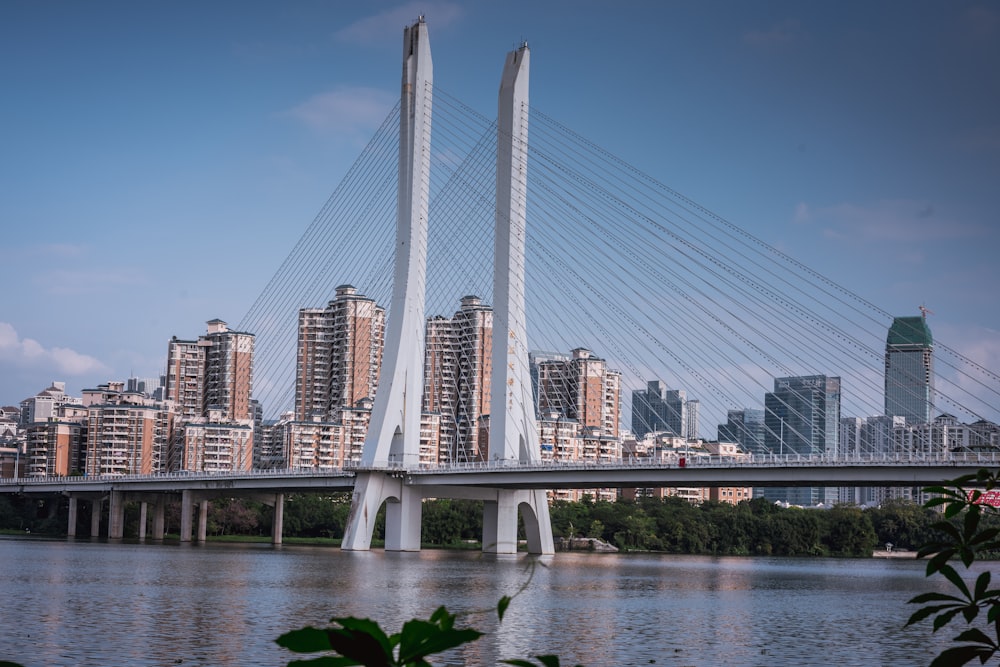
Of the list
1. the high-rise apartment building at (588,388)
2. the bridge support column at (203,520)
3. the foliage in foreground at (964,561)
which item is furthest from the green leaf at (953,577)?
the high-rise apartment building at (588,388)

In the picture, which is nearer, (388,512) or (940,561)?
(940,561)

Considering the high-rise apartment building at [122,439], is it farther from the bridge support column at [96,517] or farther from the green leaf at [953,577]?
the green leaf at [953,577]

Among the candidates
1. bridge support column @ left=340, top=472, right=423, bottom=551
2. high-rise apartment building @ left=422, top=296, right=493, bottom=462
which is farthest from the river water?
high-rise apartment building @ left=422, top=296, right=493, bottom=462

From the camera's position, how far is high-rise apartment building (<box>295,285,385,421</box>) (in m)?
108

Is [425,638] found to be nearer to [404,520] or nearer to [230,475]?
[404,520]

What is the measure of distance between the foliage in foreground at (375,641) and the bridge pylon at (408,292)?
48.8m

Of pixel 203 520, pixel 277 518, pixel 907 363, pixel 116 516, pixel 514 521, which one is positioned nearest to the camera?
pixel 907 363

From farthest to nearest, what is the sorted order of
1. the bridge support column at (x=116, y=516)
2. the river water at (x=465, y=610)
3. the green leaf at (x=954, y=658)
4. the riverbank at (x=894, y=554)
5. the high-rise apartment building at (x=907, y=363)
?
the riverbank at (x=894, y=554), the bridge support column at (x=116, y=516), the high-rise apartment building at (x=907, y=363), the river water at (x=465, y=610), the green leaf at (x=954, y=658)

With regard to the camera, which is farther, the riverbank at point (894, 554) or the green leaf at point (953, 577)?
the riverbank at point (894, 554)

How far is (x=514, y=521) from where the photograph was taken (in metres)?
61.4

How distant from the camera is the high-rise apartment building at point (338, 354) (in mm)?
108188

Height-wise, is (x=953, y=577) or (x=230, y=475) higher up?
(x=230, y=475)

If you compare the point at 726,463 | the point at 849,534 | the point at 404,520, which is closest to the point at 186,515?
the point at 404,520

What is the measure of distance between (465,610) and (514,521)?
48247mm
